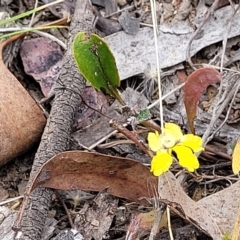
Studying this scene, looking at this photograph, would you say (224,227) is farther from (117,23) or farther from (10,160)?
(117,23)

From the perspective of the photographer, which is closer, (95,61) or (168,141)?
(168,141)

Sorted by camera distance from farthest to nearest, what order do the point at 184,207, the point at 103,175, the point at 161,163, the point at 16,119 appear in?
the point at 16,119
the point at 103,175
the point at 184,207
the point at 161,163

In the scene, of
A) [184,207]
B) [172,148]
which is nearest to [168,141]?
[172,148]

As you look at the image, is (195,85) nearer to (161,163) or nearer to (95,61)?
(95,61)

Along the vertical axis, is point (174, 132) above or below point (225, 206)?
above

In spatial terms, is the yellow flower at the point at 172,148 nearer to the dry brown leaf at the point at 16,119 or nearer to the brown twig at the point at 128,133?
the brown twig at the point at 128,133

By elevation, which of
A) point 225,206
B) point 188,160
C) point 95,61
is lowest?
point 225,206

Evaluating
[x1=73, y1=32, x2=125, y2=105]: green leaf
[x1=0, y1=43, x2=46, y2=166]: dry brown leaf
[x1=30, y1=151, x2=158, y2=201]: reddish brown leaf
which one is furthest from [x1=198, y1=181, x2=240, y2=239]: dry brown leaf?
[x1=0, y1=43, x2=46, y2=166]: dry brown leaf
